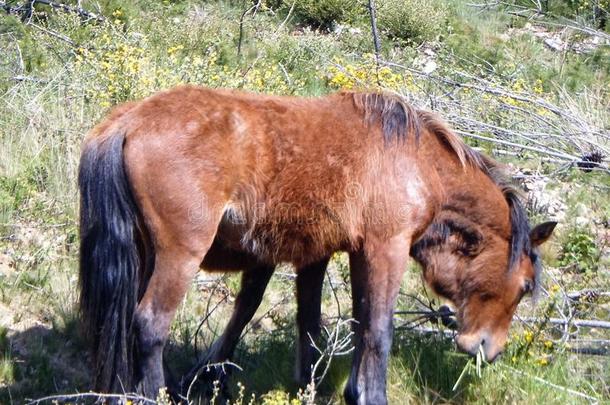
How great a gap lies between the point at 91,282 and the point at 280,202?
118 centimetres

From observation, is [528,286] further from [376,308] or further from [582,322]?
[376,308]

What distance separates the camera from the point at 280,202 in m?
5.55

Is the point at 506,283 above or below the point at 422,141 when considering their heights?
below

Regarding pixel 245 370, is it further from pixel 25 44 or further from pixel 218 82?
pixel 25 44

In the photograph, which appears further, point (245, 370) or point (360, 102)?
point (245, 370)

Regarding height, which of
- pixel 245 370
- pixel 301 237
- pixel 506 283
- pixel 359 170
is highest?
pixel 359 170

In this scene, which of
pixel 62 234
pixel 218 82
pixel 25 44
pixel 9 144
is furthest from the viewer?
pixel 25 44

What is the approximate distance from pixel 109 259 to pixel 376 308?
5.32ft

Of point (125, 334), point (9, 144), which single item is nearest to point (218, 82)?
point (9, 144)

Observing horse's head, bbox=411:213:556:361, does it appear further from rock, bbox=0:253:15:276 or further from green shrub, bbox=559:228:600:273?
rock, bbox=0:253:15:276

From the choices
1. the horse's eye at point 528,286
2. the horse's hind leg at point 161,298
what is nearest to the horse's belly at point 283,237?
the horse's hind leg at point 161,298

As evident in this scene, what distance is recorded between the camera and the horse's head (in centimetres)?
625

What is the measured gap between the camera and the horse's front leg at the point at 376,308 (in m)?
5.75

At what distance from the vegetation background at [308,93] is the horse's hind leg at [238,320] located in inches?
8.1
